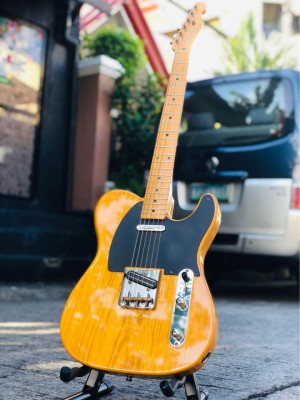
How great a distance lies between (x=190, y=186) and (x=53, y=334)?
7.81 feet

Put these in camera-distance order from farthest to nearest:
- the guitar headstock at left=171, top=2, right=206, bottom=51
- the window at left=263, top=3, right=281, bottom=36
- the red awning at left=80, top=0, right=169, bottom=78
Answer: the window at left=263, top=3, right=281, bottom=36
the red awning at left=80, top=0, right=169, bottom=78
the guitar headstock at left=171, top=2, right=206, bottom=51

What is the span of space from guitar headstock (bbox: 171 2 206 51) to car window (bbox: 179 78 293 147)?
102 inches

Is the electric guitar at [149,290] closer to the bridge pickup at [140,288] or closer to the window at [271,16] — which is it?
the bridge pickup at [140,288]

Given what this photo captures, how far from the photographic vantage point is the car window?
4957 millimetres

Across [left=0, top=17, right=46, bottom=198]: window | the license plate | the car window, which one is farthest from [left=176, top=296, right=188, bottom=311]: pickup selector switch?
[left=0, top=17, right=46, bottom=198]: window

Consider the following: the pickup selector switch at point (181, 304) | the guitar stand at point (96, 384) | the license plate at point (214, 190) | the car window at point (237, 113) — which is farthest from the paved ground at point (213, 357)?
the car window at point (237, 113)

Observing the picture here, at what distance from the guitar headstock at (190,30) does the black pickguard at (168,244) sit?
75 cm

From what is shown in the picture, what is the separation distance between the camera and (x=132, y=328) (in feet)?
5.93

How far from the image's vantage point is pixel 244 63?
Answer: 1562 centimetres

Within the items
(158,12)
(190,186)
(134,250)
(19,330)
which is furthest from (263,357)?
(158,12)

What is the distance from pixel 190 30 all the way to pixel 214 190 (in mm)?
2754

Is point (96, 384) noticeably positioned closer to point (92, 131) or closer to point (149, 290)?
point (149, 290)

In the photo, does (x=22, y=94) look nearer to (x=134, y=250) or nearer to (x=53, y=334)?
(x=53, y=334)

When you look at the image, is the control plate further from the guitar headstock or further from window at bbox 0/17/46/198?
window at bbox 0/17/46/198
